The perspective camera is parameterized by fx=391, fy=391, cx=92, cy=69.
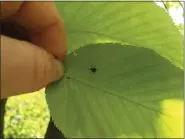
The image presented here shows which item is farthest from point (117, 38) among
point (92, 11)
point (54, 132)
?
point (54, 132)

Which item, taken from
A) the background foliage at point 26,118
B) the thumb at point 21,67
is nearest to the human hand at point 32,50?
the thumb at point 21,67

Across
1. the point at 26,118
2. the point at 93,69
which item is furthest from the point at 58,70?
the point at 26,118

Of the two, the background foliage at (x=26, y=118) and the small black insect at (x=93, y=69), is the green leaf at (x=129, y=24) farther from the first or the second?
the background foliage at (x=26, y=118)

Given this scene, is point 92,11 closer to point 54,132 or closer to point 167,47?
point 167,47

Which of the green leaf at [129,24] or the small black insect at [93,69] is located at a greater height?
the green leaf at [129,24]

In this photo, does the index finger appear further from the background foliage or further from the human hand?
the background foliage

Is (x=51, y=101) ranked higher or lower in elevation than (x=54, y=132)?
higher

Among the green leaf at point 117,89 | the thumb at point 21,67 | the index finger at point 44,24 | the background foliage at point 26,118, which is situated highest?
the index finger at point 44,24
